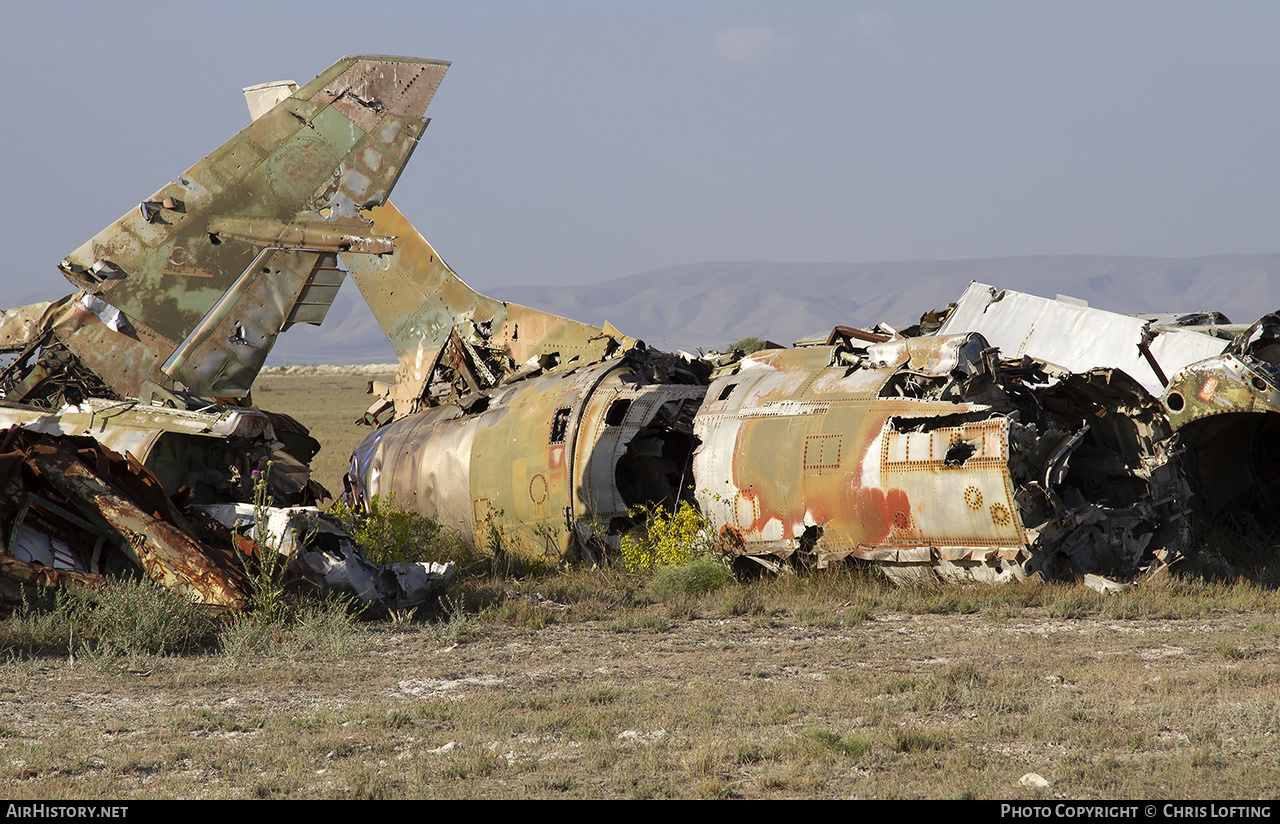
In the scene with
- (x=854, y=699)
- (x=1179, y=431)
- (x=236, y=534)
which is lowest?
(x=854, y=699)

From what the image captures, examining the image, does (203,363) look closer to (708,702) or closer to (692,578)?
(692,578)

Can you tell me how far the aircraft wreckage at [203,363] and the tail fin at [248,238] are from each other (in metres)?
0.03

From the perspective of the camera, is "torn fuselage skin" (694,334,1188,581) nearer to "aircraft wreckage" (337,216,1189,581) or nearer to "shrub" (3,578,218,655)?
"aircraft wreckage" (337,216,1189,581)

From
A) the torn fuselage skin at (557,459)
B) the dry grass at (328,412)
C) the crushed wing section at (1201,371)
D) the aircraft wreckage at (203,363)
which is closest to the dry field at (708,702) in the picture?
the aircraft wreckage at (203,363)

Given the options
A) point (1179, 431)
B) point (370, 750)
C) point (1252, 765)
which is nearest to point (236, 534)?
point (370, 750)

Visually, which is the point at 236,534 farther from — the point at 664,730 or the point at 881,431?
the point at 881,431

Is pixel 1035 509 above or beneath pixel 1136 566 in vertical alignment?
above

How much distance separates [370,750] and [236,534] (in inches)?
211

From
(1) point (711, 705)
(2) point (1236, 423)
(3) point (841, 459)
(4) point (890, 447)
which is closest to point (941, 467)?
(4) point (890, 447)

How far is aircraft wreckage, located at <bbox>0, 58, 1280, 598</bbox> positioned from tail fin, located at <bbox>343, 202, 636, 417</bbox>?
0.20ft

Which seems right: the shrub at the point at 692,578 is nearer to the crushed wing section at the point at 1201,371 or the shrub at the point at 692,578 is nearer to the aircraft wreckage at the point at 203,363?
the aircraft wreckage at the point at 203,363

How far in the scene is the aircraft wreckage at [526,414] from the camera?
11.6 meters

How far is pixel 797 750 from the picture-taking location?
23.7 feet
